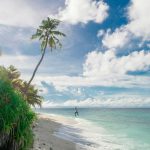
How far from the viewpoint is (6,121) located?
12.3 m

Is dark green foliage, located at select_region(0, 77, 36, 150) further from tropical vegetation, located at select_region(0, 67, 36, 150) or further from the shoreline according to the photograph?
the shoreline

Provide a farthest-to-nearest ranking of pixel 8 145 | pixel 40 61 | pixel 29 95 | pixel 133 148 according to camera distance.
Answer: pixel 29 95 → pixel 40 61 → pixel 133 148 → pixel 8 145

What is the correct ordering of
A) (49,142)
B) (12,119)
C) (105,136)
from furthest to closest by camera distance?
1. (105,136)
2. (49,142)
3. (12,119)

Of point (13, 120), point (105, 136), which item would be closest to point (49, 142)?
point (13, 120)

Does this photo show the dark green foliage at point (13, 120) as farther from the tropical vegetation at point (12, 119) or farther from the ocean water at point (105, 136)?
the ocean water at point (105, 136)

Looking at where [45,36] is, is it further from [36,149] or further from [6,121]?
[6,121]

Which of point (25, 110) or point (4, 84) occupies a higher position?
point (4, 84)

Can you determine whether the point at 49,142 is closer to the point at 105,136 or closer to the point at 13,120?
the point at 13,120

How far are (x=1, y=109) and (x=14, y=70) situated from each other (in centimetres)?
3723

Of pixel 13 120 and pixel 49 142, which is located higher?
pixel 13 120

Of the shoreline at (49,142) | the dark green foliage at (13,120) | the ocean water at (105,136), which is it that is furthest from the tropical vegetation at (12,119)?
the ocean water at (105,136)

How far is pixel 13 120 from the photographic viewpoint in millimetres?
12625

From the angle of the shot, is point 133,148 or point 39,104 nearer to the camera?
point 133,148

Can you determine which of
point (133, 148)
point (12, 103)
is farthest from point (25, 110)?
point (133, 148)
